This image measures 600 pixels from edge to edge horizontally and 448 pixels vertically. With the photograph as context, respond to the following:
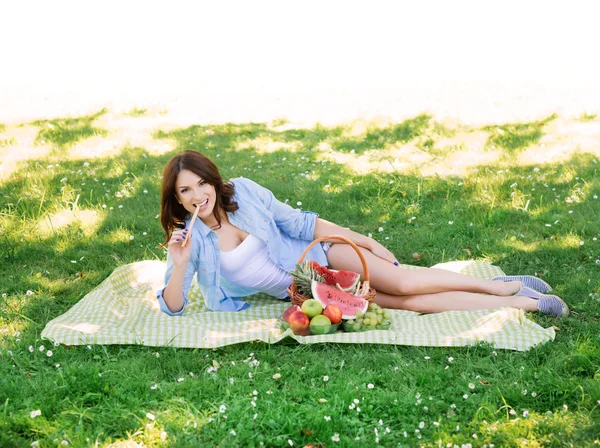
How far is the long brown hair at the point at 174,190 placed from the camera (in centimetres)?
453

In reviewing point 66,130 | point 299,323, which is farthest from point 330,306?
point 66,130

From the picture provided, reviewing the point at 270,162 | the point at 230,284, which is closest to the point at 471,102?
the point at 270,162

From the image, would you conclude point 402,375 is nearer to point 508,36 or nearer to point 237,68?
point 237,68

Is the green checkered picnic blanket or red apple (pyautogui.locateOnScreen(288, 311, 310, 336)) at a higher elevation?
red apple (pyautogui.locateOnScreen(288, 311, 310, 336))

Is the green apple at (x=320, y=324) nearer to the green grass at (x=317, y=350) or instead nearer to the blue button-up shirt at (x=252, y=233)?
the green grass at (x=317, y=350)

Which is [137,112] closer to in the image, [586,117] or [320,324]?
[586,117]

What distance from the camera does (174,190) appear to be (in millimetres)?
4574

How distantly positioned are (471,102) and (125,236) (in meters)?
6.43

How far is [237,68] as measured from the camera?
14.4 meters

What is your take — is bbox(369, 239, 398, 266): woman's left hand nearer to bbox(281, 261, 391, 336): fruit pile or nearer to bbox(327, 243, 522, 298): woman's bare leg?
bbox(327, 243, 522, 298): woman's bare leg

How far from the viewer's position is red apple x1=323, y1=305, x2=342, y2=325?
14.4 feet

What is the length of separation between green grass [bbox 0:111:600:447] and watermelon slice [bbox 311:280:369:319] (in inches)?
11.3

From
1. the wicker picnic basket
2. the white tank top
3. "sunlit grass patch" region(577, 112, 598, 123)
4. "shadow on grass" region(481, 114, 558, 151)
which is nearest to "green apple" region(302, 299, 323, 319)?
the wicker picnic basket

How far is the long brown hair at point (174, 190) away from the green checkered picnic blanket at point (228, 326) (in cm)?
60
